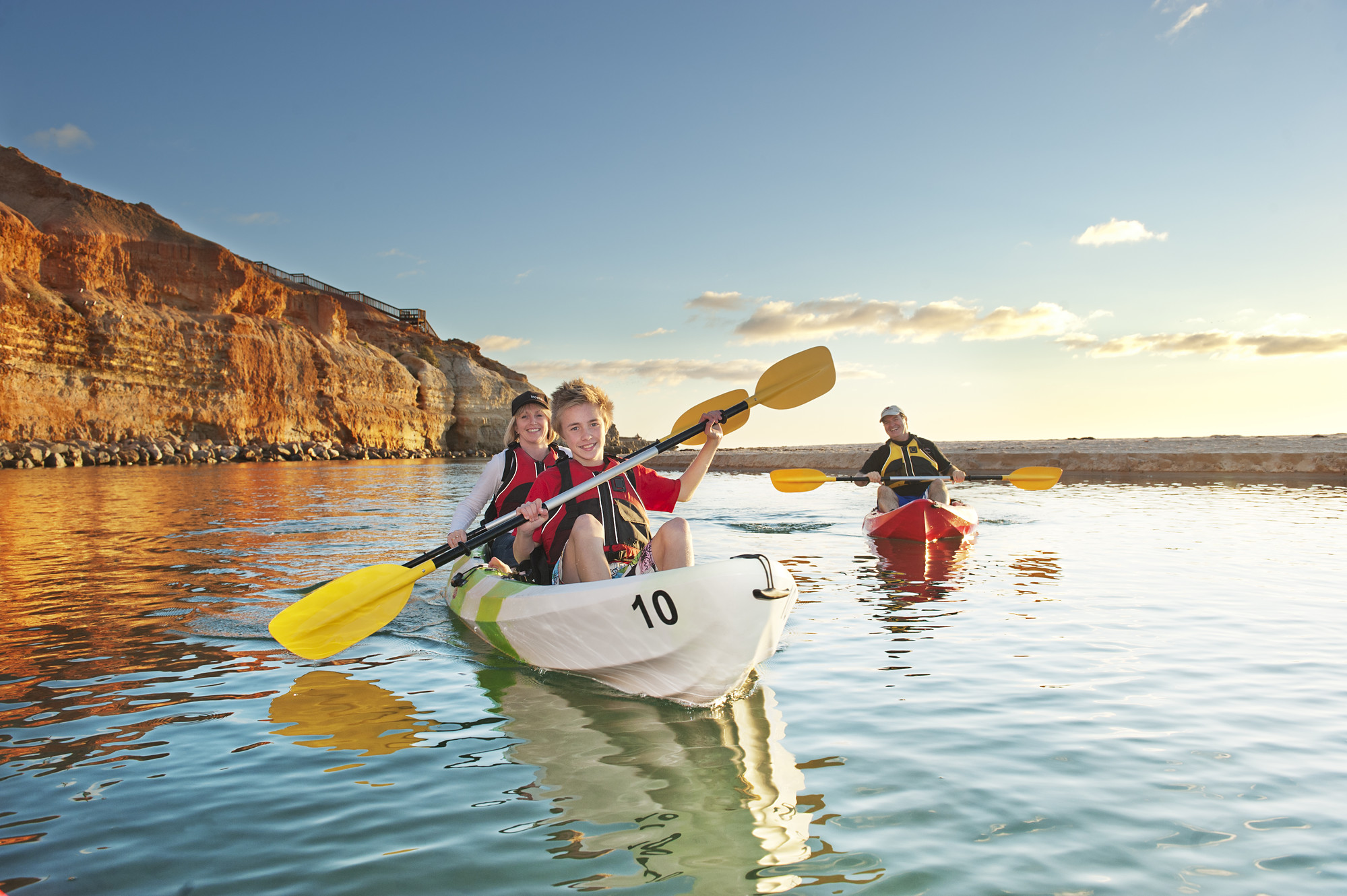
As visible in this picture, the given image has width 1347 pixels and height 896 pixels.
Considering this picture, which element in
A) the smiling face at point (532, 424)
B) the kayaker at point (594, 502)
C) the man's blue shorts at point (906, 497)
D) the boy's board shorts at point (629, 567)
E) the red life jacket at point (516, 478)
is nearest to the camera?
the boy's board shorts at point (629, 567)

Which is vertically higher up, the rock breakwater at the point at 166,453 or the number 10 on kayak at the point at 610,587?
the rock breakwater at the point at 166,453

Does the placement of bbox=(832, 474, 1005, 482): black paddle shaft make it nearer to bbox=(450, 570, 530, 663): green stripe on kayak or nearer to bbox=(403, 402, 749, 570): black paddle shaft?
bbox=(403, 402, 749, 570): black paddle shaft

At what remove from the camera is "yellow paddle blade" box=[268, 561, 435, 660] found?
13.9 feet

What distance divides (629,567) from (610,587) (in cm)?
48

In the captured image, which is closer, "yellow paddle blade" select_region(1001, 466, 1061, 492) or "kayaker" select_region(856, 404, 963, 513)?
"yellow paddle blade" select_region(1001, 466, 1061, 492)

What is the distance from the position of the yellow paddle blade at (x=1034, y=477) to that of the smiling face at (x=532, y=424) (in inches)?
222

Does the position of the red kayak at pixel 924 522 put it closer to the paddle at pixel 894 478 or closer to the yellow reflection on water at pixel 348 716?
the paddle at pixel 894 478

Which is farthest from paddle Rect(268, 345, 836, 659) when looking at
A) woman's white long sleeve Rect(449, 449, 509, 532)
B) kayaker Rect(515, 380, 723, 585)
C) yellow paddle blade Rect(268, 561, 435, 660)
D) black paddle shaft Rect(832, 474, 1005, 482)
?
black paddle shaft Rect(832, 474, 1005, 482)

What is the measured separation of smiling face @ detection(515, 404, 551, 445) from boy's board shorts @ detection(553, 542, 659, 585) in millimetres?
1547

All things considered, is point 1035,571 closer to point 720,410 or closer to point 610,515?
point 720,410

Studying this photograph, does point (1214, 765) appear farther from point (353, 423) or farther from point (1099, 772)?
point (353, 423)

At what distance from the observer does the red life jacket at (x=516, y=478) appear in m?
5.32

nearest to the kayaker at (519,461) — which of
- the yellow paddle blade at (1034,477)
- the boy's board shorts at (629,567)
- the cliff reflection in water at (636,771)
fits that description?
the boy's board shorts at (629,567)

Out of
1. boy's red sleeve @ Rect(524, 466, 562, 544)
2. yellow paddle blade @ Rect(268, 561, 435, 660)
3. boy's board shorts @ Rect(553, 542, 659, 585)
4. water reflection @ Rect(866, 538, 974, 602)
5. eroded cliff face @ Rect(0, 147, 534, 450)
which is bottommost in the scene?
water reflection @ Rect(866, 538, 974, 602)
